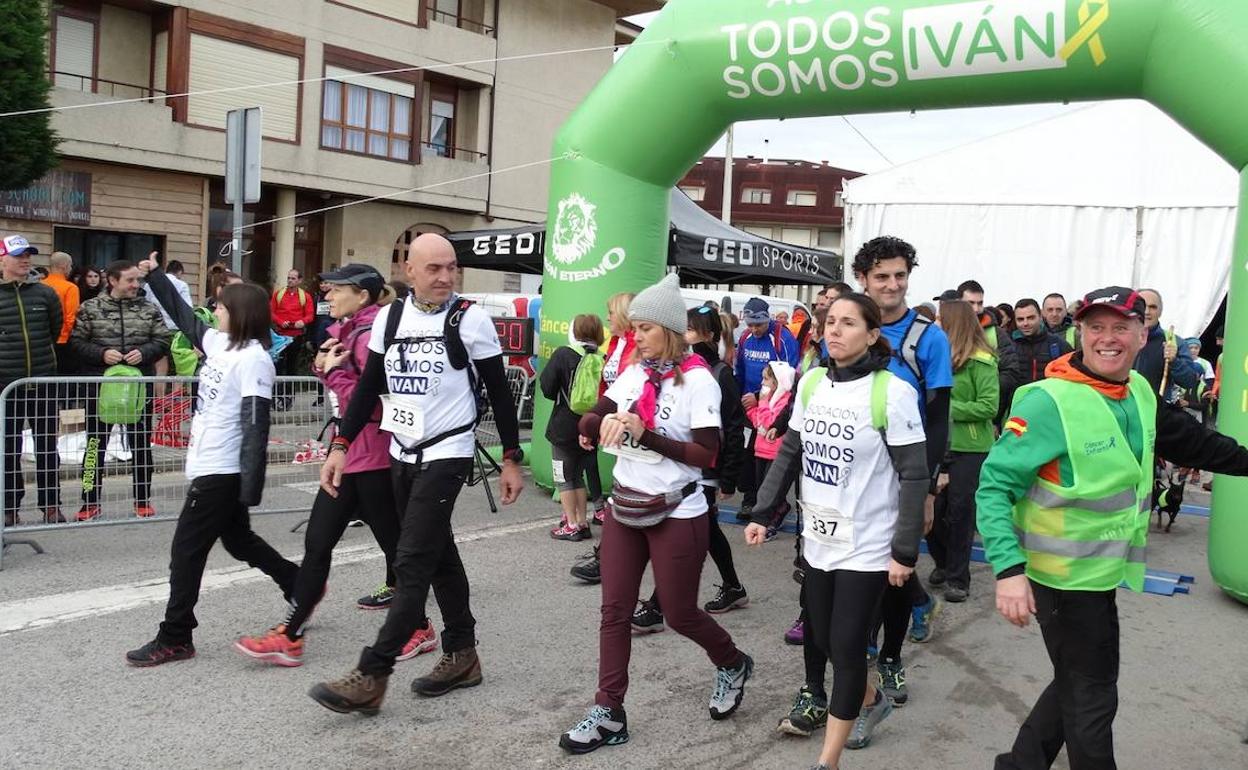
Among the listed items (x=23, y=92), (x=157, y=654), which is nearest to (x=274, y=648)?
(x=157, y=654)

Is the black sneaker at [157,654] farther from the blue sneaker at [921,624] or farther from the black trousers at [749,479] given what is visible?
the black trousers at [749,479]

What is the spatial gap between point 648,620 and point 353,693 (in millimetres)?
1877

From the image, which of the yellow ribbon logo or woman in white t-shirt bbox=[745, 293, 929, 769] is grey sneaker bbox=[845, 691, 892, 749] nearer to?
woman in white t-shirt bbox=[745, 293, 929, 769]

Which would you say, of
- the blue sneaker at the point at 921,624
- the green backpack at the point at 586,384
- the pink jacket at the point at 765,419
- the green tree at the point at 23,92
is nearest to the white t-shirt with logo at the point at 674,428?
the blue sneaker at the point at 921,624

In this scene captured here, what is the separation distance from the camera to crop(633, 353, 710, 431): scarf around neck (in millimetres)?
4227

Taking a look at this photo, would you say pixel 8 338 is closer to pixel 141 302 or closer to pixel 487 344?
pixel 141 302

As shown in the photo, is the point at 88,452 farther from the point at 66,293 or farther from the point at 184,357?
the point at 66,293

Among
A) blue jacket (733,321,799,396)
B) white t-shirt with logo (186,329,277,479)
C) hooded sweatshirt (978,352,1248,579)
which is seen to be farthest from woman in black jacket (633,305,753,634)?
blue jacket (733,321,799,396)

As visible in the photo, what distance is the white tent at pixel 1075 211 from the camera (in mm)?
14414

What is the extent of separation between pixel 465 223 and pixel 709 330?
20717 mm

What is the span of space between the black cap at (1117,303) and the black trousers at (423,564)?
2493 mm

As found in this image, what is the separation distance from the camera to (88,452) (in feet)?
22.5

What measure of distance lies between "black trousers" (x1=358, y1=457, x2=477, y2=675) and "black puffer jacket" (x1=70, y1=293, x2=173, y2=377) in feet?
13.5

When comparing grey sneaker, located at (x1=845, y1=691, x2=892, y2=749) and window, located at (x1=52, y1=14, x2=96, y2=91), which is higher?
window, located at (x1=52, y1=14, x2=96, y2=91)
